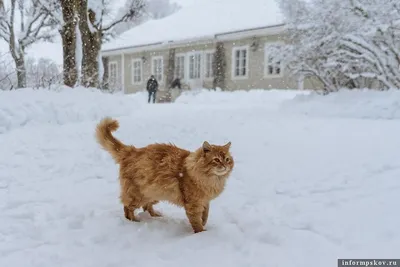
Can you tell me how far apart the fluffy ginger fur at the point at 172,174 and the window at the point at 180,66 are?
988 inches

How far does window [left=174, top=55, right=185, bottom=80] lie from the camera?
94.2 feet

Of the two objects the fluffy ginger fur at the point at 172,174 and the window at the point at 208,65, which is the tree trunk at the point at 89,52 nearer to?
the fluffy ginger fur at the point at 172,174

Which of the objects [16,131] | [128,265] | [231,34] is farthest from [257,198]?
[231,34]

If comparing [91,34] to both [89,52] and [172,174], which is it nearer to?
[89,52]

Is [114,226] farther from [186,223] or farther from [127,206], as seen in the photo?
[186,223]

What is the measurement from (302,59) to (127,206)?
36.0 ft

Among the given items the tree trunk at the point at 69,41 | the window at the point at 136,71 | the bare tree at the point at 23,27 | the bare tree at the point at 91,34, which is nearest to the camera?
the tree trunk at the point at 69,41

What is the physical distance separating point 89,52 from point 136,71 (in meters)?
17.5

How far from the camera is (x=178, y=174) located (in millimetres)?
3734

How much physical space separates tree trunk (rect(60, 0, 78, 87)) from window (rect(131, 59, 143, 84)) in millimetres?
19107

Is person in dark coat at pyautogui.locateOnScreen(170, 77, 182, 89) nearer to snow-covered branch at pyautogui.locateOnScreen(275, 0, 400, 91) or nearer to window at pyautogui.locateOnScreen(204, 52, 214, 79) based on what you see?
window at pyautogui.locateOnScreen(204, 52, 214, 79)

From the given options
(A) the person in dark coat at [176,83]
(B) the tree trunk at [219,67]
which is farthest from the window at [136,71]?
(B) the tree trunk at [219,67]

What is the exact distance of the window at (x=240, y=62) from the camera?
2475 cm

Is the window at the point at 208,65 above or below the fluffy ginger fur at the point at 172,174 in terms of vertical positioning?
above
